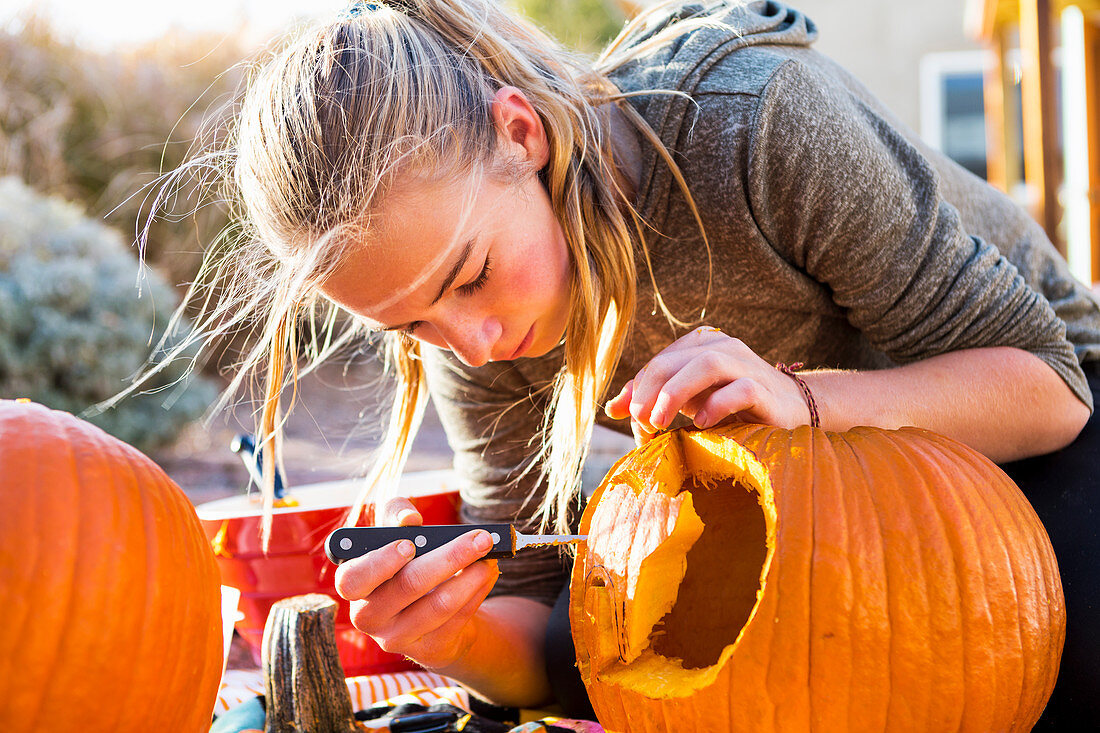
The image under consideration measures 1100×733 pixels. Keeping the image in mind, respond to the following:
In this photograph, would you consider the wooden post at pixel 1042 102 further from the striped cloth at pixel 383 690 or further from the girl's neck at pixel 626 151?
the striped cloth at pixel 383 690

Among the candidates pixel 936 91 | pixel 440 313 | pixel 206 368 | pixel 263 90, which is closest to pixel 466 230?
pixel 440 313

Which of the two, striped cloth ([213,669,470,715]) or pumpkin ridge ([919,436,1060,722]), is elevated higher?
pumpkin ridge ([919,436,1060,722])

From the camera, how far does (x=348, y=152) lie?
1.17 metres

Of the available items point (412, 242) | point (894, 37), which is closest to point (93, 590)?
point (412, 242)

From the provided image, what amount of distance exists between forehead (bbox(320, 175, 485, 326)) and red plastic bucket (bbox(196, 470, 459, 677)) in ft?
2.20

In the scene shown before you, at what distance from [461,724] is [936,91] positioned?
27.9ft

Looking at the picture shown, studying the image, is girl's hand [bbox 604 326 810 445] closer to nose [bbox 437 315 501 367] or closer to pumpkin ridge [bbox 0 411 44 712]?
nose [bbox 437 315 501 367]

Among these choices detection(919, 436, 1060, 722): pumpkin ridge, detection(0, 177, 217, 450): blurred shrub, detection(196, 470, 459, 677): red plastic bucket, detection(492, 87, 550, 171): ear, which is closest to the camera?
detection(919, 436, 1060, 722): pumpkin ridge

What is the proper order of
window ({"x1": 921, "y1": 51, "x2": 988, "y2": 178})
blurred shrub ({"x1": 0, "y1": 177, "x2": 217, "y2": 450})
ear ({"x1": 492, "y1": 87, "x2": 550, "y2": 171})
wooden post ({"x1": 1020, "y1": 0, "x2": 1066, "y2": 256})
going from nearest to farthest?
ear ({"x1": 492, "y1": 87, "x2": 550, "y2": 171})
wooden post ({"x1": 1020, "y1": 0, "x2": 1066, "y2": 256})
blurred shrub ({"x1": 0, "y1": 177, "x2": 217, "y2": 450})
window ({"x1": 921, "y1": 51, "x2": 988, "y2": 178})

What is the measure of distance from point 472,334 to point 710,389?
356 mm

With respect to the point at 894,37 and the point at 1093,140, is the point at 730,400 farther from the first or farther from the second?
the point at 894,37

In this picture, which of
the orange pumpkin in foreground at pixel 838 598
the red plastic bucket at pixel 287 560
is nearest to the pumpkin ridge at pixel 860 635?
the orange pumpkin in foreground at pixel 838 598

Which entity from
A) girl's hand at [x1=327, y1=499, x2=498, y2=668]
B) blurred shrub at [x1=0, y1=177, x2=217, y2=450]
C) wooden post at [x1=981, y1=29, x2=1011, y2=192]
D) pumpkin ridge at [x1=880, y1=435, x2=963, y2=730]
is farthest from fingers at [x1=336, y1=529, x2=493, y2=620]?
wooden post at [x1=981, y1=29, x2=1011, y2=192]

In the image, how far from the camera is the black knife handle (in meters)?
1.06
